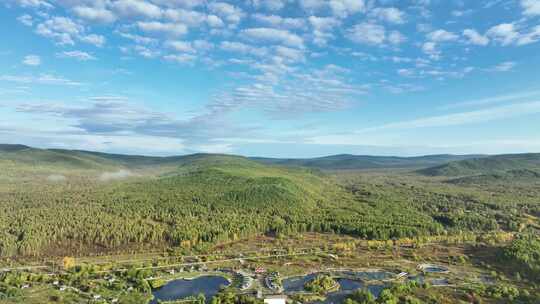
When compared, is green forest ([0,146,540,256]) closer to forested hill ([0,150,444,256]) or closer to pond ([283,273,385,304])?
forested hill ([0,150,444,256])

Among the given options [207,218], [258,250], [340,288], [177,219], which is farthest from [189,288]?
[207,218]

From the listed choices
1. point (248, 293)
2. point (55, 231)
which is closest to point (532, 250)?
point (248, 293)

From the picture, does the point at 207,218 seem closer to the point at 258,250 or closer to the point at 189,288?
the point at 258,250

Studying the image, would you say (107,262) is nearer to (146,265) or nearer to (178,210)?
(146,265)

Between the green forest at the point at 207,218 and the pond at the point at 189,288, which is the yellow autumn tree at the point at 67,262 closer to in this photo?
the green forest at the point at 207,218

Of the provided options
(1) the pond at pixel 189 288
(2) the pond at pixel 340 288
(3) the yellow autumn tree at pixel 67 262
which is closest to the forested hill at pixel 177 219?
(3) the yellow autumn tree at pixel 67 262

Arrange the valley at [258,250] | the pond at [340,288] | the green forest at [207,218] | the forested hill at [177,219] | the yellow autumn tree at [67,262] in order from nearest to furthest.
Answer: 1. the pond at [340,288]
2. the valley at [258,250]
3. the yellow autumn tree at [67,262]
4. the forested hill at [177,219]
5. the green forest at [207,218]

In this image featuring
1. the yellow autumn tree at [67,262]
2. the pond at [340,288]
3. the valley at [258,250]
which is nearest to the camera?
the pond at [340,288]

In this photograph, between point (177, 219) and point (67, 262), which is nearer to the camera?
point (67, 262)

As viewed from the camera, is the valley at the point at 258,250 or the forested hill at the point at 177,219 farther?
the forested hill at the point at 177,219
